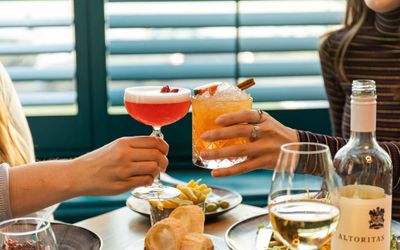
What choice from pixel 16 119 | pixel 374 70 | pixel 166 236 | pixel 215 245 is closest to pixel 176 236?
pixel 166 236

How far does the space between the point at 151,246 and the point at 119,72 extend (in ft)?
5.89

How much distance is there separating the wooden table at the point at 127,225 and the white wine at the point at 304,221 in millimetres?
624

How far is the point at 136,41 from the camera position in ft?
10.0

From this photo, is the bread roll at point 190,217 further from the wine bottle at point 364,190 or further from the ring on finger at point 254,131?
the wine bottle at point 364,190

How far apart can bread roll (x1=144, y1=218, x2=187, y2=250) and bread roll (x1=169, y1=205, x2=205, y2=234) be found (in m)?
0.05

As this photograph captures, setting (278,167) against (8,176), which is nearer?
(278,167)

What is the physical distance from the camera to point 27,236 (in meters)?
1.21

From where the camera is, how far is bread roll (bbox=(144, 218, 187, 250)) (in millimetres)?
1320

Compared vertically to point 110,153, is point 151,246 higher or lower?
lower

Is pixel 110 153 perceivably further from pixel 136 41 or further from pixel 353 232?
pixel 136 41

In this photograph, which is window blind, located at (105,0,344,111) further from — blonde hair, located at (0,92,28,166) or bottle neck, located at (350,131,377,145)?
bottle neck, located at (350,131,377,145)

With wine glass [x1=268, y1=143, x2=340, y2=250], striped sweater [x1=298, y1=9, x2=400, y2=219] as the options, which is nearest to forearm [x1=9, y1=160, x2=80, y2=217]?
wine glass [x1=268, y1=143, x2=340, y2=250]

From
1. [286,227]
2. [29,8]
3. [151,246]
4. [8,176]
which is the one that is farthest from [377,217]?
[29,8]

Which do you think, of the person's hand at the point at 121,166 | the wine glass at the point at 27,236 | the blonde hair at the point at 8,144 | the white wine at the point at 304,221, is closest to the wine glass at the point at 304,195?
the white wine at the point at 304,221
